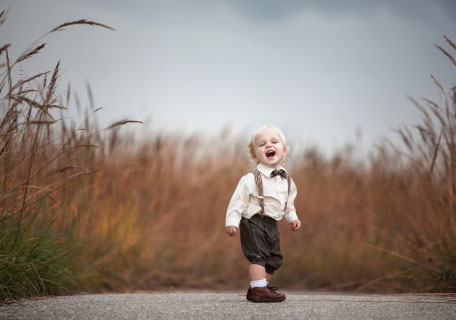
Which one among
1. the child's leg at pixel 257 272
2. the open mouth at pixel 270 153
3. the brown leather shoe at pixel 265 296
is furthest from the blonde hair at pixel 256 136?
the brown leather shoe at pixel 265 296

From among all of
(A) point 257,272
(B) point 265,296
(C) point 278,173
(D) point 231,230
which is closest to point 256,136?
(C) point 278,173

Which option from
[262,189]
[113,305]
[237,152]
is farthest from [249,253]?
[237,152]

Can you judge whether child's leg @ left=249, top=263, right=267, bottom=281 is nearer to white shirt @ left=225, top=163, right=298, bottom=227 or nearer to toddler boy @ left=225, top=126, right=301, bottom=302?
toddler boy @ left=225, top=126, right=301, bottom=302

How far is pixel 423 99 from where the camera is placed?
402cm

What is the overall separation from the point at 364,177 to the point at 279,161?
15.5 ft

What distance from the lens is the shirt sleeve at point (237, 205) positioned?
2977 millimetres

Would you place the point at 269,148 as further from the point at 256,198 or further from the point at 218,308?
the point at 218,308

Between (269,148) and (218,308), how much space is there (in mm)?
916

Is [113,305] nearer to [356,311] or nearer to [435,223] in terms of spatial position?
[356,311]

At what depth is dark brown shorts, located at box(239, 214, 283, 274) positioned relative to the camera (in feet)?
9.70

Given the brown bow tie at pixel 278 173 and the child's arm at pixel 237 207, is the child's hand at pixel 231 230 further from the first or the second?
the brown bow tie at pixel 278 173

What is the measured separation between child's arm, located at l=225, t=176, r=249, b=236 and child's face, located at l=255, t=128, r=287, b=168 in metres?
Answer: 0.16

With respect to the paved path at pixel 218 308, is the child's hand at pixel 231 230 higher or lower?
higher

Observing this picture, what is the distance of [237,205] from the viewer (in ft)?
9.92
